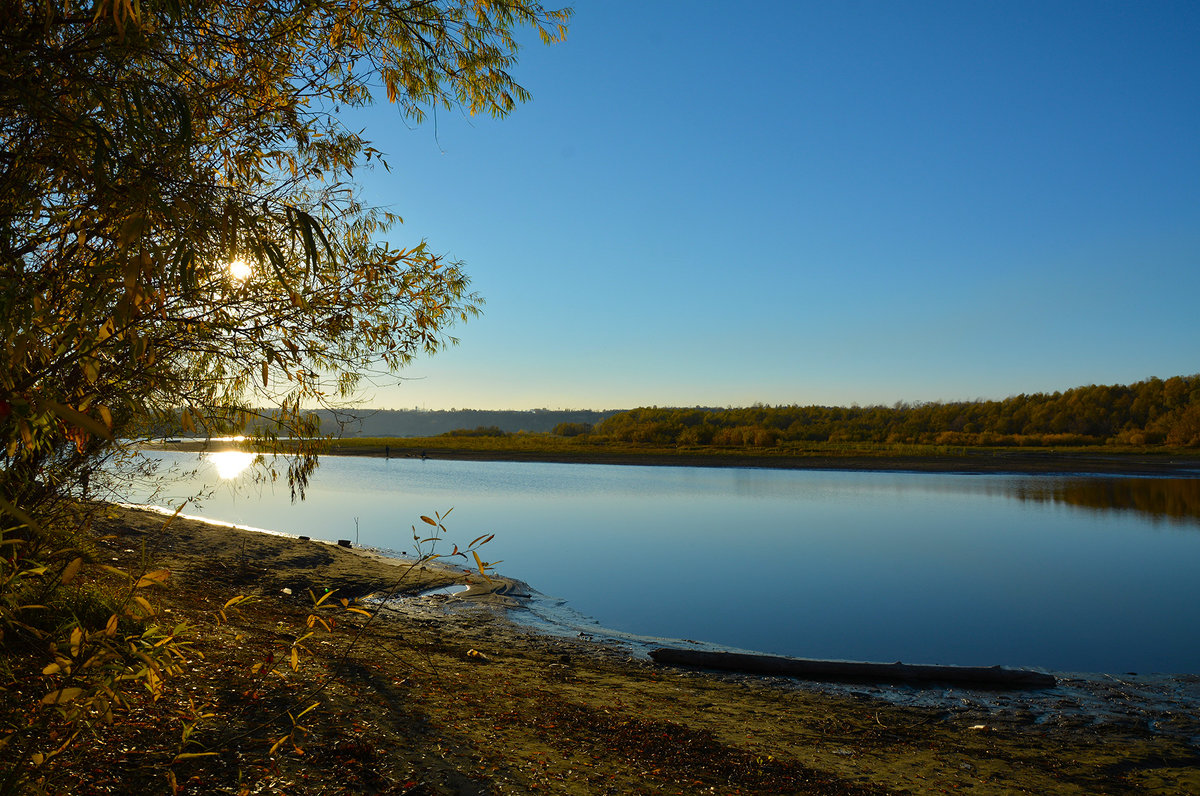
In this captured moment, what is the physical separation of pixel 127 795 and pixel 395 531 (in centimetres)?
1430

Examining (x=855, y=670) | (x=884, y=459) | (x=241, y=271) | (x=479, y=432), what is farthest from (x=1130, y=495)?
(x=479, y=432)

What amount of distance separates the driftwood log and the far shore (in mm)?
29371

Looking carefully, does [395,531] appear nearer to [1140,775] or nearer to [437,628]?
[437,628]

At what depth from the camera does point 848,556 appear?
47.9ft

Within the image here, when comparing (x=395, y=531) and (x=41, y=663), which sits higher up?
(x=41, y=663)

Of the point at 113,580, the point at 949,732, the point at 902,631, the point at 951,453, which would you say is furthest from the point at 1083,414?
the point at 113,580

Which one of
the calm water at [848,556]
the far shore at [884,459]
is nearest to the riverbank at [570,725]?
the calm water at [848,556]

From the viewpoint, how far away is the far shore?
1415 inches

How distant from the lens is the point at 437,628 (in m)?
8.15

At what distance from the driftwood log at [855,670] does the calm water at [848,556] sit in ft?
3.54

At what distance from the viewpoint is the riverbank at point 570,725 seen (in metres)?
3.56

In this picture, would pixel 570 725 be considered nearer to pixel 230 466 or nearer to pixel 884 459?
pixel 230 466

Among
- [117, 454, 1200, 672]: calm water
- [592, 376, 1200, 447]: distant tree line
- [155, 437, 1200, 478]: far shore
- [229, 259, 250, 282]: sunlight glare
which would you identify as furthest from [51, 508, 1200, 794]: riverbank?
[592, 376, 1200, 447]: distant tree line

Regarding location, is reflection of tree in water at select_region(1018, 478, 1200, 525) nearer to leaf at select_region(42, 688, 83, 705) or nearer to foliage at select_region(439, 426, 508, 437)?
leaf at select_region(42, 688, 83, 705)
